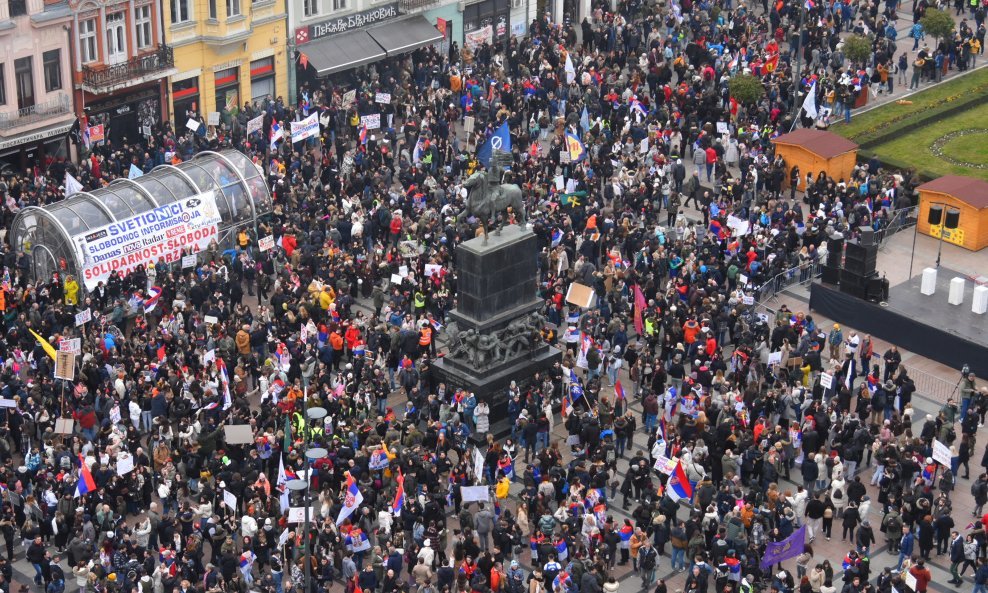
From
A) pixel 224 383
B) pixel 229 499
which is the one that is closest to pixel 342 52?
pixel 224 383

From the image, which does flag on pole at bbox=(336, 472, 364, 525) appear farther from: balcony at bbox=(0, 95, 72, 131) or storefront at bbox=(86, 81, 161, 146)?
storefront at bbox=(86, 81, 161, 146)

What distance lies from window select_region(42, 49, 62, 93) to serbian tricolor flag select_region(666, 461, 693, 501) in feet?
112

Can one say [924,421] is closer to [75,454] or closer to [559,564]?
[559,564]

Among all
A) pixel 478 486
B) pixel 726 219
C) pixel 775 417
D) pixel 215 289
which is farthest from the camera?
pixel 726 219

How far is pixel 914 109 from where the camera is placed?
83.3 m

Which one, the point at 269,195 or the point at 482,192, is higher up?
the point at 482,192

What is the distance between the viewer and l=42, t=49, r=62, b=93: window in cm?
7300

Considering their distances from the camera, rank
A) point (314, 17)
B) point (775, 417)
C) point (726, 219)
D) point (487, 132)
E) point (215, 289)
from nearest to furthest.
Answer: point (775, 417) → point (215, 289) → point (726, 219) → point (487, 132) → point (314, 17)

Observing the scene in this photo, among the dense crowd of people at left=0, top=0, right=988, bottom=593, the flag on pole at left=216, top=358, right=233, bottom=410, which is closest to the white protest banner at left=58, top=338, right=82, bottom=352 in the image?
the dense crowd of people at left=0, top=0, right=988, bottom=593

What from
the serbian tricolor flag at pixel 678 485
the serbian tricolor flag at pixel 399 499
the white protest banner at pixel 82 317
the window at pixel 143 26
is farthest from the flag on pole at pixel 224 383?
the window at pixel 143 26

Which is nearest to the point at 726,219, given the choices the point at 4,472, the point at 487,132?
the point at 487,132

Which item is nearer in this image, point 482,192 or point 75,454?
point 75,454

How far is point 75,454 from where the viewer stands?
172 feet

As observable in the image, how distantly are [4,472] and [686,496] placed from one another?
1811cm
